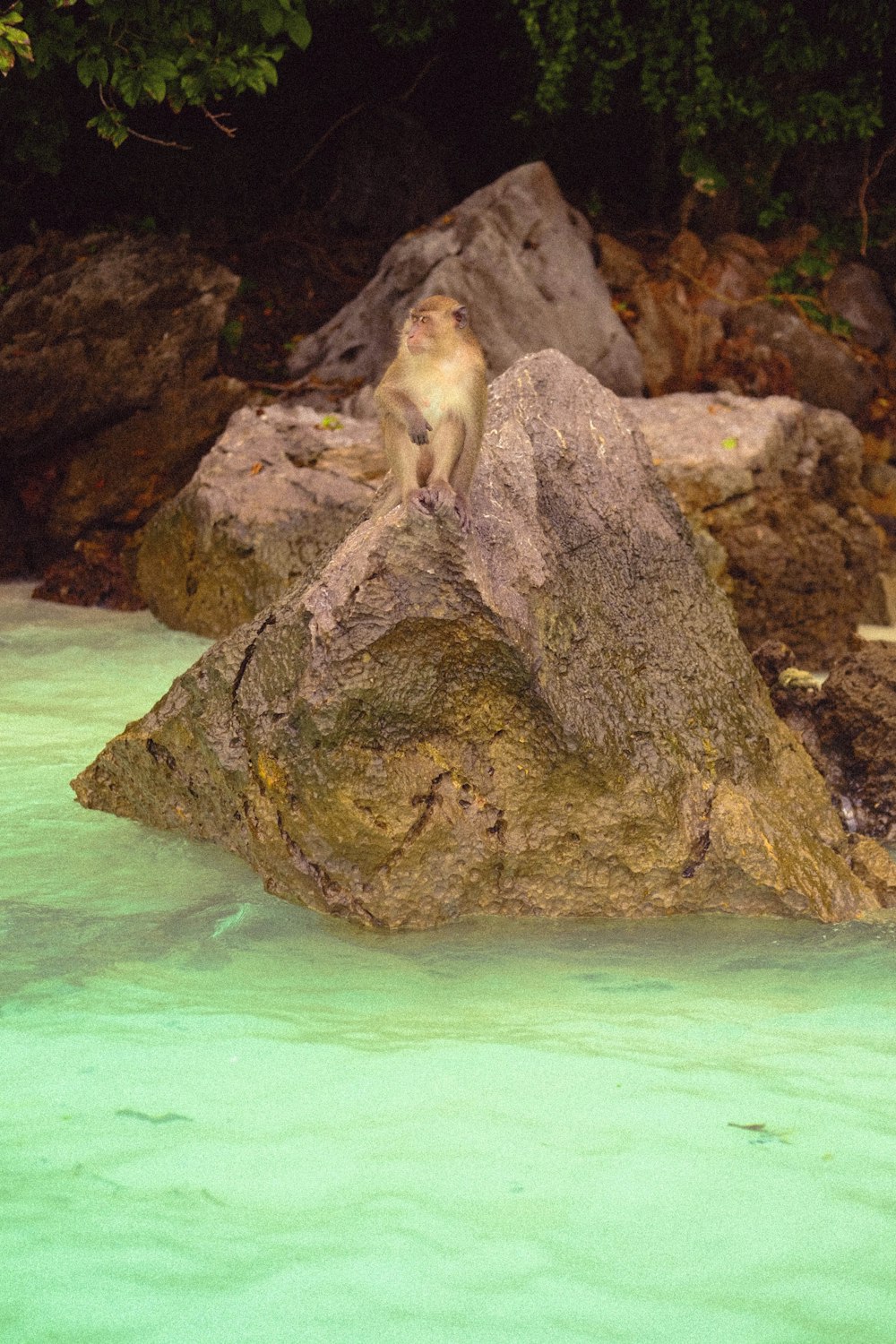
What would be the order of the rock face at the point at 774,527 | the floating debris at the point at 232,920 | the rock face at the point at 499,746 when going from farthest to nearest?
the rock face at the point at 774,527 < the rock face at the point at 499,746 < the floating debris at the point at 232,920

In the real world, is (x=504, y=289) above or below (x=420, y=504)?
above

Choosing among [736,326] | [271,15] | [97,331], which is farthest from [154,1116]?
[736,326]

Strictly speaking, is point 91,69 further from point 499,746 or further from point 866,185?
point 866,185

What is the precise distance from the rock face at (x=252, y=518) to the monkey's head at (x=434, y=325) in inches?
151

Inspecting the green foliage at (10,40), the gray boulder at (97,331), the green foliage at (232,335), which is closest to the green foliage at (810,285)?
the green foliage at (232,335)

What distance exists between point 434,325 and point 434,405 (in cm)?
31

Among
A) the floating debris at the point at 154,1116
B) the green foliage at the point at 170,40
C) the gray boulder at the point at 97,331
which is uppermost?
the green foliage at the point at 170,40

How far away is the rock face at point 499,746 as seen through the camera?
4320mm

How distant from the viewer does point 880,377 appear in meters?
13.6

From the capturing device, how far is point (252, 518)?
9219mm

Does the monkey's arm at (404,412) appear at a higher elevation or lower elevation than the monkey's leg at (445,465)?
higher

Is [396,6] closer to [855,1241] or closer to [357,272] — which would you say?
[357,272]

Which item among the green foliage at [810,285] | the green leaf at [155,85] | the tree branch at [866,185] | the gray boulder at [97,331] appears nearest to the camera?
the green leaf at [155,85]

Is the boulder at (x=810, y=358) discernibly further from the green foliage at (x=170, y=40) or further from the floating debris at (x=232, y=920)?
the floating debris at (x=232, y=920)
